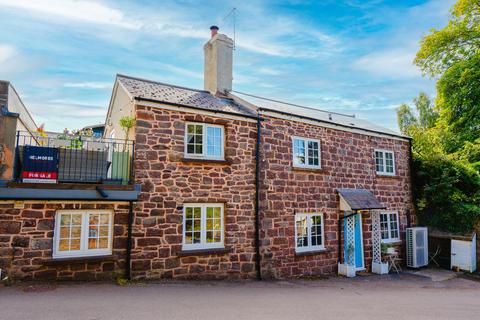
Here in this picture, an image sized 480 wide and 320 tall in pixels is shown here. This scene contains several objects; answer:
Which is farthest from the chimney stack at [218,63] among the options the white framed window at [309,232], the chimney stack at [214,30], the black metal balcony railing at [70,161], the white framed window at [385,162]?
the white framed window at [385,162]

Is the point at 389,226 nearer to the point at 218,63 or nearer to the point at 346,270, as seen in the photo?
the point at 346,270

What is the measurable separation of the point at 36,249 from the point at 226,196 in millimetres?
5399

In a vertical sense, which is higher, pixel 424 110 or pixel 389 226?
pixel 424 110

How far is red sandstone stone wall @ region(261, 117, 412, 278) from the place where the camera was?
1133cm

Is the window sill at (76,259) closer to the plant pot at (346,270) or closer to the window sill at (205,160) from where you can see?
the window sill at (205,160)

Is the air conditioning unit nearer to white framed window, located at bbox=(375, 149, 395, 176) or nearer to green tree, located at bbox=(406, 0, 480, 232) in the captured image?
green tree, located at bbox=(406, 0, 480, 232)

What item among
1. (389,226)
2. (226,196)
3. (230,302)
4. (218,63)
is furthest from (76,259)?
(389,226)

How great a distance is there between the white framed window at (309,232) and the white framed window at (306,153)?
1.97 m

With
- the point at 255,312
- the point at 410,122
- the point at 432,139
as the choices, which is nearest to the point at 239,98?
the point at 255,312

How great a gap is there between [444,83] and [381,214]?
10984 mm

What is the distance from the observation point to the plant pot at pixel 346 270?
40.7 feet

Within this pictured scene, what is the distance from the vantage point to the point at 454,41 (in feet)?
66.8

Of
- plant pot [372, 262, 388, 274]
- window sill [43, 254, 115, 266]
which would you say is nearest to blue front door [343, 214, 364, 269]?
plant pot [372, 262, 388, 274]

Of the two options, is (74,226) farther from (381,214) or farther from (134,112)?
(381,214)
